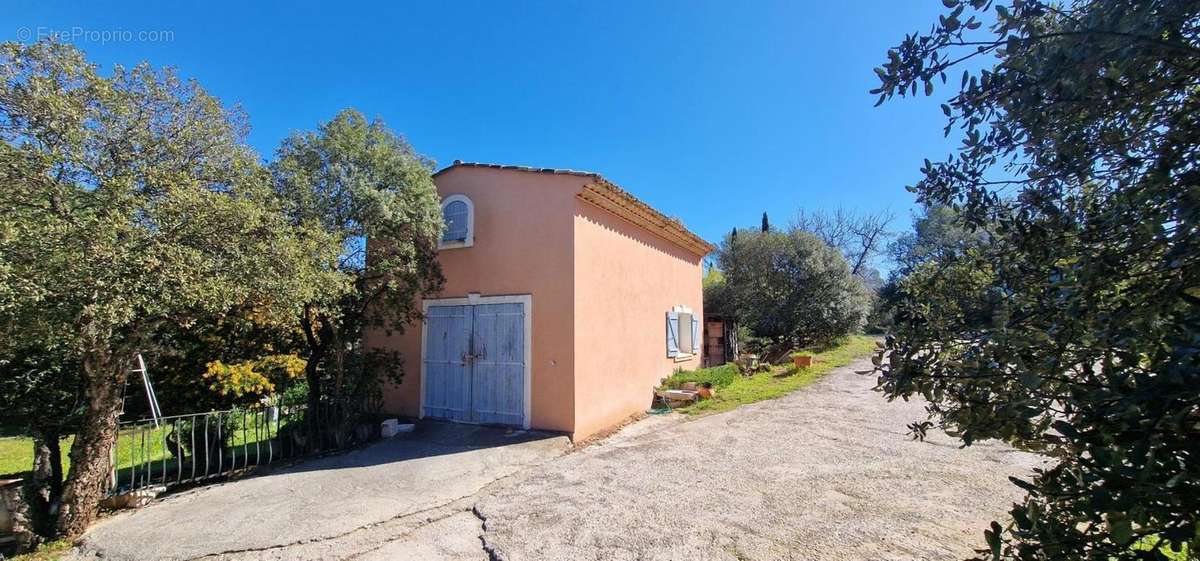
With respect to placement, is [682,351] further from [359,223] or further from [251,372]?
[251,372]

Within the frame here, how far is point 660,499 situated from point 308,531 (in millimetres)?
3421

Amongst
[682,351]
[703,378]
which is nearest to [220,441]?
[703,378]

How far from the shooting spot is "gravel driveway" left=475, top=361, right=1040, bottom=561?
4.24 m

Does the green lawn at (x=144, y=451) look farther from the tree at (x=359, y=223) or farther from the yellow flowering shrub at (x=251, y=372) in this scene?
the tree at (x=359, y=223)

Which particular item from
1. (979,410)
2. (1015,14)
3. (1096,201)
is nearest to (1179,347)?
(979,410)

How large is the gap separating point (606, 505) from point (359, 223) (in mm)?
5021

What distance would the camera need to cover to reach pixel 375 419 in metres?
8.72

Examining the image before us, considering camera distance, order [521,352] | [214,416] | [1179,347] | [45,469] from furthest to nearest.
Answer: [521,352] → [214,416] → [45,469] → [1179,347]

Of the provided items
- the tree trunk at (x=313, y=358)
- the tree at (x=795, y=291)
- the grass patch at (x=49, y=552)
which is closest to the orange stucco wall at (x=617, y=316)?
the tree trunk at (x=313, y=358)

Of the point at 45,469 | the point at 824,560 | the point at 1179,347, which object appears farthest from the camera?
the point at 45,469

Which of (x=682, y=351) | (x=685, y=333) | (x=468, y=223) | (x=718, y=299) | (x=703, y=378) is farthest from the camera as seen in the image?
(x=718, y=299)

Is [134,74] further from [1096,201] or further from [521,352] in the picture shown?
[1096,201]

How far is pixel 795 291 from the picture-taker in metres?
22.8

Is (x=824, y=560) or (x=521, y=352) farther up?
(x=521, y=352)
